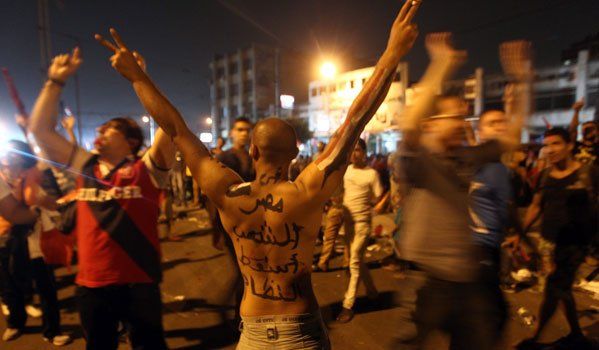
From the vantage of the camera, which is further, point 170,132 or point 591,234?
point 591,234

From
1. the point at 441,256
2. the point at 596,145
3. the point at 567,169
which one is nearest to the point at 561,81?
the point at 596,145

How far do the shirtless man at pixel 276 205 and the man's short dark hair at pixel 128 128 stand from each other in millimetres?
992

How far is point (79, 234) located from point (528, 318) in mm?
4661

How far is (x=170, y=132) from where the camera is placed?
1.76 m

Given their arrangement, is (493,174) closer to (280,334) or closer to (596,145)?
(280,334)

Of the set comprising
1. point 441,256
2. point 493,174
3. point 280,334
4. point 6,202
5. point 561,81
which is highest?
point 561,81

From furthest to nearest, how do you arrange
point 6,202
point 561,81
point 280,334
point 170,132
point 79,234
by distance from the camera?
point 561,81 < point 6,202 < point 79,234 < point 170,132 < point 280,334

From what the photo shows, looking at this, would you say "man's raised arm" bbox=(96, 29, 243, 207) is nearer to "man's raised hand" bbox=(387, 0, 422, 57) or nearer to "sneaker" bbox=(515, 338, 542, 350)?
"man's raised hand" bbox=(387, 0, 422, 57)

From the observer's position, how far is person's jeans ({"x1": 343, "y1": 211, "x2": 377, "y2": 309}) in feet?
13.9

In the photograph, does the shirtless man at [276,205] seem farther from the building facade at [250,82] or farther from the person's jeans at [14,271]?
the building facade at [250,82]

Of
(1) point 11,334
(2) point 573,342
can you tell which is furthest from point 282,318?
(1) point 11,334

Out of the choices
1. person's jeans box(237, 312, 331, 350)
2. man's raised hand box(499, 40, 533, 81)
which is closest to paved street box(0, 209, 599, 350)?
person's jeans box(237, 312, 331, 350)

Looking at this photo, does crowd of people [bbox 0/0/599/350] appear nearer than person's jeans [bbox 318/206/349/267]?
Yes

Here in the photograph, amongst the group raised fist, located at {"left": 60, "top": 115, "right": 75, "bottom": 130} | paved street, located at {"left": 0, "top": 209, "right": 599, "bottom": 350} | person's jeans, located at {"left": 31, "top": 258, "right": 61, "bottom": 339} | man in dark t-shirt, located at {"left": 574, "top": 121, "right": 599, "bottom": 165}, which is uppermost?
raised fist, located at {"left": 60, "top": 115, "right": 75, "bottom": 130}
